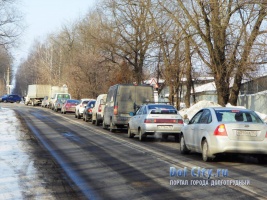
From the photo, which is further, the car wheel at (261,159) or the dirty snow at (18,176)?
the car wheel at (261,159)

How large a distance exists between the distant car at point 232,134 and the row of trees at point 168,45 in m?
14.8

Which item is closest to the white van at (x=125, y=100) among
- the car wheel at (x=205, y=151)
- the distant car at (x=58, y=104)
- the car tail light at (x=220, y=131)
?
the car wheel at (x=205, y=151)

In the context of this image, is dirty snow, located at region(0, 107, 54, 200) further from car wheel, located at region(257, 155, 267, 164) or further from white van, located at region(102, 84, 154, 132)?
white van, located at region(102, 84, 154, 132)

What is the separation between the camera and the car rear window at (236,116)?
43.8 feet

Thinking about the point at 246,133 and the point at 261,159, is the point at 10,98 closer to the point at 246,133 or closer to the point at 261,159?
the point at 261,159

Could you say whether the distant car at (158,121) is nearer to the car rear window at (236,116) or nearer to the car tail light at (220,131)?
the car rear window at (236,116)

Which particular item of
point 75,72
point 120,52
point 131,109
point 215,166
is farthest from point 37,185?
point 75,72

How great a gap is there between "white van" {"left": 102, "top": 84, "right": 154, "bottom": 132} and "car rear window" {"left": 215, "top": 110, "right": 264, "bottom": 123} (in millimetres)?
10791

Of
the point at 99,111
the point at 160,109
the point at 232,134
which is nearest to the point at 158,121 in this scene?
the point at 160,109

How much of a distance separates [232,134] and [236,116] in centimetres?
91

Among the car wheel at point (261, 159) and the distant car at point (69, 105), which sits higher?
the distant car at point (69, 105)

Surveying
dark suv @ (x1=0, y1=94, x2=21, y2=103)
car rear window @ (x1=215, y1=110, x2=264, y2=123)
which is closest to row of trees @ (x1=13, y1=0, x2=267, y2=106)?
dark suv @ (x1=0, y1=94, x2=21, y2=103)

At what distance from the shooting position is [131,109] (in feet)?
79.9

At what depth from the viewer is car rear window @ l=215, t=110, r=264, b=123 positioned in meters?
13.3
